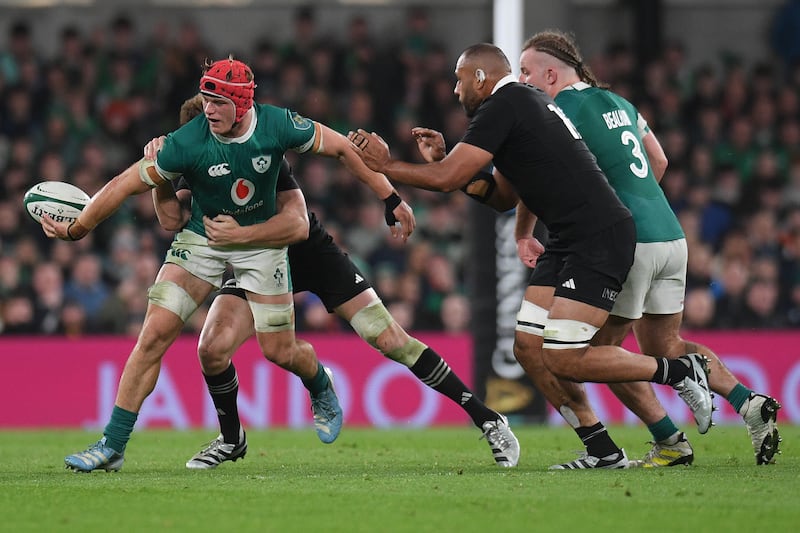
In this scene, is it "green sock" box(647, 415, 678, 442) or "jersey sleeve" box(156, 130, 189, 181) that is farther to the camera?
"green sock" box(647, 415, 678, 442)

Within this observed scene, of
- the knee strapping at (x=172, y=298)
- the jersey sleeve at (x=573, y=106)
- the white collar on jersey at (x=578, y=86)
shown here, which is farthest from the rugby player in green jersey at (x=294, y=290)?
the white collar on jersey at (x=578, y=86)

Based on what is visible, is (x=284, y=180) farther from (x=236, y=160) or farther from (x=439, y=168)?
(x=439, y=168)

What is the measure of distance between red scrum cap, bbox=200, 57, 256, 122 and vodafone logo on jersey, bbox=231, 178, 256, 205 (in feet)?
1.21

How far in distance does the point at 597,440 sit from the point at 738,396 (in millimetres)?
836

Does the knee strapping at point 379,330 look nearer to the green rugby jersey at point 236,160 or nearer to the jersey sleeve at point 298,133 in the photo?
Answer: the green rugby jersey at point 236,160

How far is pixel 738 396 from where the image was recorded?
7.53 metres

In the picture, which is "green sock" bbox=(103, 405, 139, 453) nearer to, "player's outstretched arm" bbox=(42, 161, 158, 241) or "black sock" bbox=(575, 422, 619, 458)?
"player's outstretched arm" bbox=(42, 161, 158, 241)

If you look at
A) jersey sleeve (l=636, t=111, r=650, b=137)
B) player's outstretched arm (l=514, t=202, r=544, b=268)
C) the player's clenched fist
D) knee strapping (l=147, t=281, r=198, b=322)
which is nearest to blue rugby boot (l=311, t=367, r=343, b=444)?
knee strapping (l=147, t=281, r=198, b=322)

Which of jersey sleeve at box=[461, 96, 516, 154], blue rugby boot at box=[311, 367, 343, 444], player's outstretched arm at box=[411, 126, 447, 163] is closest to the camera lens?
jersey sleeve at box=[461, 96, 516, 154]

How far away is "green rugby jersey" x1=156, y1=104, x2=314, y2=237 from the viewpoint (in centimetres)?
749

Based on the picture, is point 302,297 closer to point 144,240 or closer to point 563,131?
point 144,240

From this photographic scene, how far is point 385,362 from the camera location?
13375 mm

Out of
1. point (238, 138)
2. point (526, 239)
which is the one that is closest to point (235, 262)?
point (238, 138)

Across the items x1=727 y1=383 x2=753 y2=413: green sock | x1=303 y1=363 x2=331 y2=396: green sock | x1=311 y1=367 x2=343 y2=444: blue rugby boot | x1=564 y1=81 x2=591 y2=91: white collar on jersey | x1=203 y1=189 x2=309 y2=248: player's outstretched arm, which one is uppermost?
x1=564 y1=81 x2=591 y2=91: white collar on jersey
